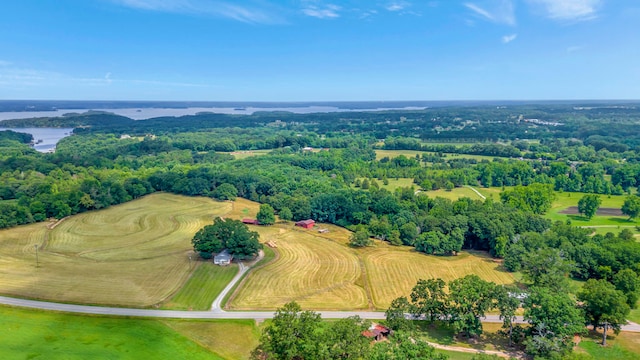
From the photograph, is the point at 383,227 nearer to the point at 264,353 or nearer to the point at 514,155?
the point at 264,353

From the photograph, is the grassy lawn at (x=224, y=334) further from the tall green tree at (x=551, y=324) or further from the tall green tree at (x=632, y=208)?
the tall green tree at (x=632, y=208)

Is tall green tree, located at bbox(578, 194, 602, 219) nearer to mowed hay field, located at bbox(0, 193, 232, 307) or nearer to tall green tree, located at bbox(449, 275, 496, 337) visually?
tall green tree, located at bbox(449, 275, 496, 337)

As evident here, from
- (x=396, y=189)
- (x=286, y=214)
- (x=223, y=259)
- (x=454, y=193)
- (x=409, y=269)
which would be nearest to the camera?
(x=223, y=259)

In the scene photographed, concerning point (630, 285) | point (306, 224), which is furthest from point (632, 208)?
point (306, 224)

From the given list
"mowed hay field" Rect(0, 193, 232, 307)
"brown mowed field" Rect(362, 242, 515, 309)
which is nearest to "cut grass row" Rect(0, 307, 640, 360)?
"mowed hay field" Rect(0, 193, 232, 307)

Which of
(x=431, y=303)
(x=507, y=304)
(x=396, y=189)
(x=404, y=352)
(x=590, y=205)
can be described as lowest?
(x=431, y=303)

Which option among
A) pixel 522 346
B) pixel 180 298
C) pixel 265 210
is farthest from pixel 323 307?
pixel 265 210

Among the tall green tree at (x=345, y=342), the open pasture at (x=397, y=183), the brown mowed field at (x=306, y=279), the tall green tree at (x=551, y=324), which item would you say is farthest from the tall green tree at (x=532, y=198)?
the tall green tree at (x=345, y=342)

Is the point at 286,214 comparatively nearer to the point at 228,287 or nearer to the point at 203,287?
the point at 228,287
